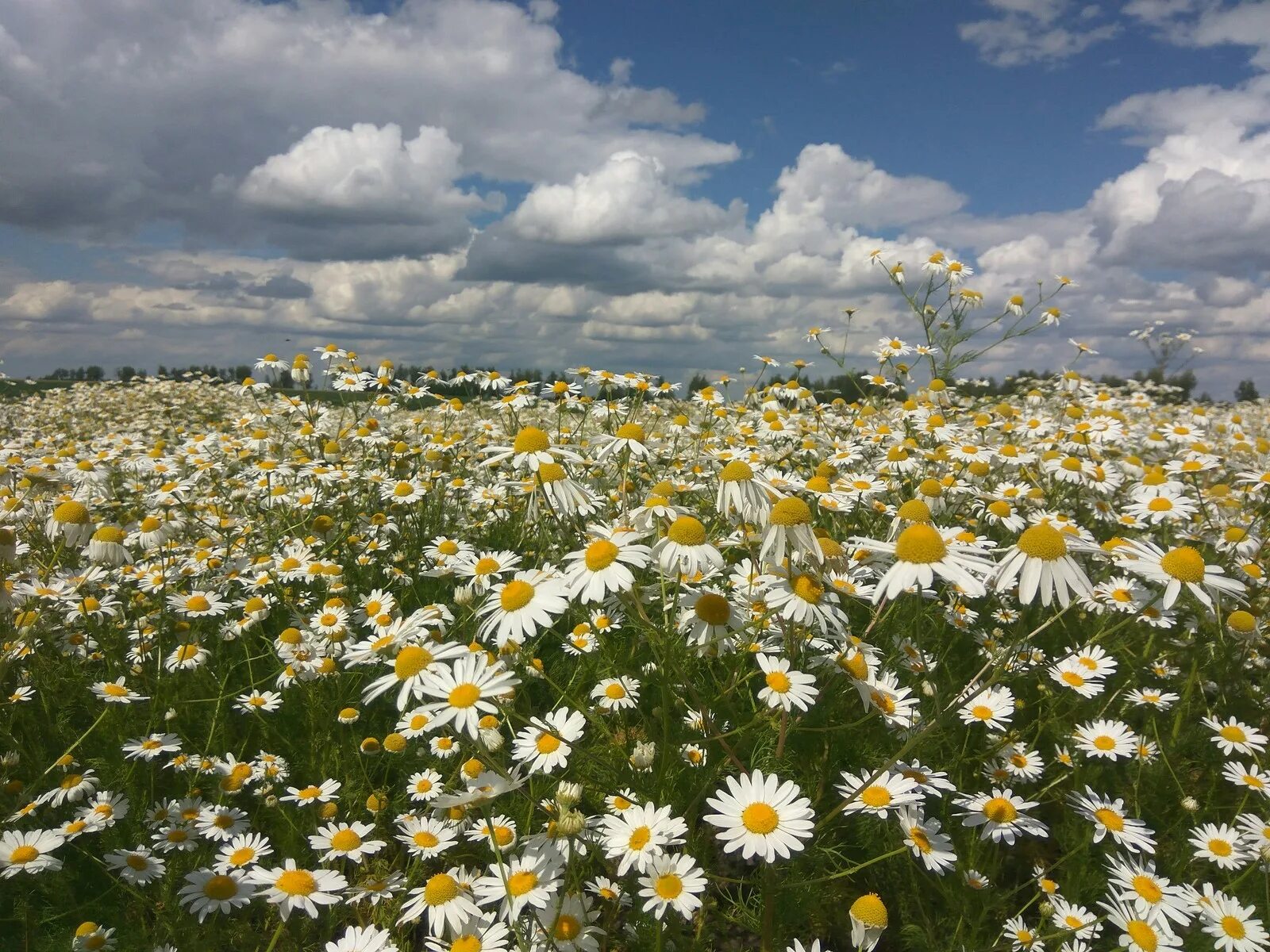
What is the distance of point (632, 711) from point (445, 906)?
1.63 meters

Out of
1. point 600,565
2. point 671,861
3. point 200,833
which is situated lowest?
point 200,833

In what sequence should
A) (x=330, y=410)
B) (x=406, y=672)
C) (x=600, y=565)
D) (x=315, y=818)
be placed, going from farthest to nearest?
(x=330, y=410) < (x=315, y=818) < (x=600, y=565) < (x=406, y=672)

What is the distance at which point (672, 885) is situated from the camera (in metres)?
2.16

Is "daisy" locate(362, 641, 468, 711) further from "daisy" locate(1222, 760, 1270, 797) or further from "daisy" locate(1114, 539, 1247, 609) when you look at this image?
"daisy" locate(1222, 760, 1270, 797)

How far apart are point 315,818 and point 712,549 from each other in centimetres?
215

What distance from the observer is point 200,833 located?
2.88 m

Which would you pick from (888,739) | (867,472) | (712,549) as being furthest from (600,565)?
(867,472)

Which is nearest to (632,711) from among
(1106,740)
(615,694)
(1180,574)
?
(615,694)

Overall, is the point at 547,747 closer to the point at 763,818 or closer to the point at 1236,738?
the point at 763,818

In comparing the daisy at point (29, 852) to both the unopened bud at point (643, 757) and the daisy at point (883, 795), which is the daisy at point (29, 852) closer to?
the unopened bud at point (643, 757)

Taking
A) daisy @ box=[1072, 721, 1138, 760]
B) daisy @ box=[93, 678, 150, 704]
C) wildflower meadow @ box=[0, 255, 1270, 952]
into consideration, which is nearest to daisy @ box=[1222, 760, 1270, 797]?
wildflower meadow @ box=[0, 255, 1270, 952]

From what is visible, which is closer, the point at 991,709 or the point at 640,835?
the point at 640,835

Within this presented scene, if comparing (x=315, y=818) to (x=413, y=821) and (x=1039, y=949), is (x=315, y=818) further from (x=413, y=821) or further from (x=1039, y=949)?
(x=1039, y=949)

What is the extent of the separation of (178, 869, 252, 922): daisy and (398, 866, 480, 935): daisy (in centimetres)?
68
